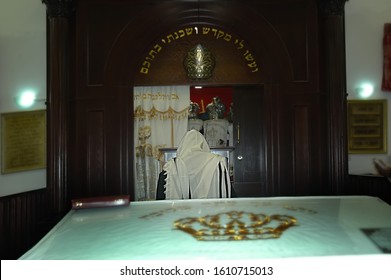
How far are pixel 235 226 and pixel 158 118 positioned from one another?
4134 millimetres

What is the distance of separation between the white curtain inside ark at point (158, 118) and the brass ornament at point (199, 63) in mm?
740

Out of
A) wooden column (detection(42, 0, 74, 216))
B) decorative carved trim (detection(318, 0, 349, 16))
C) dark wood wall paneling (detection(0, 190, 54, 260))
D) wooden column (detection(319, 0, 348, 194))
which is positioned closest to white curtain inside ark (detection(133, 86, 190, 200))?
wooden column (detection(42, 0, 74, 216))

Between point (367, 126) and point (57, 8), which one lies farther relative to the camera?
point (367, 126)

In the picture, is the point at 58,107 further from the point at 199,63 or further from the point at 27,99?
the point at 199,63

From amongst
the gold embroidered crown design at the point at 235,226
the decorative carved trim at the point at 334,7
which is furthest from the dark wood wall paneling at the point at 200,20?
the gold embroidered crown design at the point at 235,226

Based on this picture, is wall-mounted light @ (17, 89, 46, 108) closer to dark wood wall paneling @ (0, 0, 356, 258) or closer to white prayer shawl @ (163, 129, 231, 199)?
dark wood wall paneling @ (0, 0, 356, 258)

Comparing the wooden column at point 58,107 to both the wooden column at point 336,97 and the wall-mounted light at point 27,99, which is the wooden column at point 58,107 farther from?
the wooden column at point 336,97

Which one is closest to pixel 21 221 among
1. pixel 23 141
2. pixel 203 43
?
pixel 23 141

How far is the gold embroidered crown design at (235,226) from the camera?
1.86m

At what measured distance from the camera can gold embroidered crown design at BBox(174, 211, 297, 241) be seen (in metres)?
1.86

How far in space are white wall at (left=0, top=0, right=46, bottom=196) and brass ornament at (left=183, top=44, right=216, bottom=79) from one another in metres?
2.04

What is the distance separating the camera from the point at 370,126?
517cm

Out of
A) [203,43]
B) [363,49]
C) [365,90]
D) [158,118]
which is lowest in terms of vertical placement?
[158,118]

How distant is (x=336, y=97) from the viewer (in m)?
4.82
